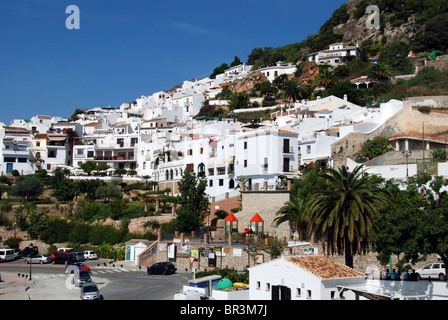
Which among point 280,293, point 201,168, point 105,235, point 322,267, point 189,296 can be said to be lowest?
point 189,296

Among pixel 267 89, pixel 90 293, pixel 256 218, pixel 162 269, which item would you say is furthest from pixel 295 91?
pixel 90 293

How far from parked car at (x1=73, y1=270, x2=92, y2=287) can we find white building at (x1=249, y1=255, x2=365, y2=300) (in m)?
12.5

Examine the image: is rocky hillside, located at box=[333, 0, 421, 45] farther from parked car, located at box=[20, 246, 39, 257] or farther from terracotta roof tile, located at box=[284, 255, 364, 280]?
terracotta roof tile, located at box=[284, 255, 364, 280]

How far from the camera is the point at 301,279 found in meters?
20.7

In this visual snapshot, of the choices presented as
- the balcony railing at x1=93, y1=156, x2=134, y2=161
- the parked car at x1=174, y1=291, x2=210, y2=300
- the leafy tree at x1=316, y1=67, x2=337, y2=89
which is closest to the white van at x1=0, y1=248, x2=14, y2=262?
the parked car at x1=174, y1=291, x2=210, y2=300

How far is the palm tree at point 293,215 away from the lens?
34.4 m

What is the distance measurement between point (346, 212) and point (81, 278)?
1680 cm

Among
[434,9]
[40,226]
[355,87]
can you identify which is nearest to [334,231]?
[40,226]

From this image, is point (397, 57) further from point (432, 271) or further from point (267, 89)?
point (432, 271)

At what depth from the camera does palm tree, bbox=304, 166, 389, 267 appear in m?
24.4

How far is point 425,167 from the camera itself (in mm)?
35969

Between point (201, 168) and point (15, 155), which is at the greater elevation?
Answer: point (15, 155)
